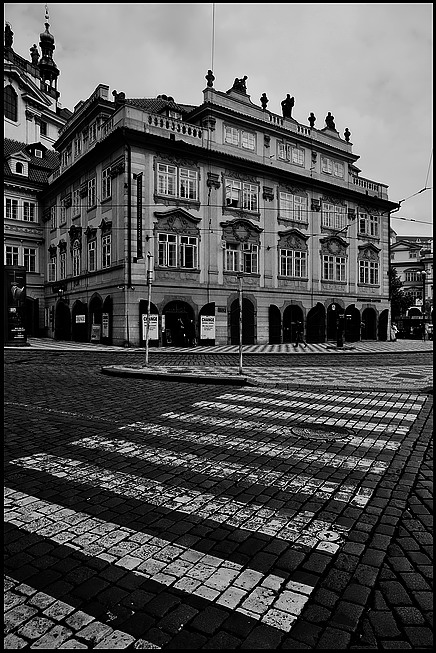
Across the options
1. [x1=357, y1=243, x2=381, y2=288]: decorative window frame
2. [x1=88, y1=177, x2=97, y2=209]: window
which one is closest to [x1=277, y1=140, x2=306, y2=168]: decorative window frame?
[x1=357, y1=243, x2=381, y2=288]: decorative window frame

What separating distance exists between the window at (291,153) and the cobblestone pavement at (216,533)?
32.1 metres

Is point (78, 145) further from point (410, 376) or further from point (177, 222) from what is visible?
point (410, 376)

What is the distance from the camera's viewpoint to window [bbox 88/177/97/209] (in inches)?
1287

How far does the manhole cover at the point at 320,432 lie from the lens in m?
6.67

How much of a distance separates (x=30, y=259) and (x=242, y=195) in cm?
2141

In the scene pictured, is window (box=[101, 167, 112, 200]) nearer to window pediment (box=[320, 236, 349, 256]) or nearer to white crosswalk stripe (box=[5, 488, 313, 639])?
window pediment (box=[320, 236, 349, 256])

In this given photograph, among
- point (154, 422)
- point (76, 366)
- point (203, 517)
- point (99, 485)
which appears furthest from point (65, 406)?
point (76, 366)

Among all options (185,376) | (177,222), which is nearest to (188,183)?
(177,222)

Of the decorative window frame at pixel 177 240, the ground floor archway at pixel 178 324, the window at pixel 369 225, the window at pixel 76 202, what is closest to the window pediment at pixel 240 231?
the decorative window frame at pixel 177 240

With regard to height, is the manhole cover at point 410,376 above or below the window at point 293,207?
below

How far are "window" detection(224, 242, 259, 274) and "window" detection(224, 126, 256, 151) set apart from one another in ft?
23.7

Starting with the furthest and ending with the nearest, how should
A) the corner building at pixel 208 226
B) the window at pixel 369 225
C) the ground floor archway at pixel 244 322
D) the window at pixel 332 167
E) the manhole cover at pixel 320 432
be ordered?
the window at pixel 369 225
the window at pixel 332 167
the ground floor archway at pixel 244 322
the corner building at pixel 208 226
the manhole cover at pixel 320 432

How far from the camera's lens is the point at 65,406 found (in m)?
8.77

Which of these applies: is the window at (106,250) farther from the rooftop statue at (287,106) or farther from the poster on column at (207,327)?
the rooftop statue at (287,106)
